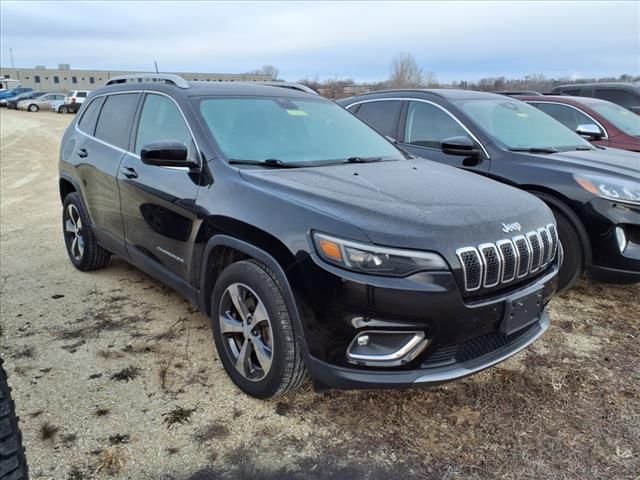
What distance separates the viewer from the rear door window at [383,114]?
5.50 meters

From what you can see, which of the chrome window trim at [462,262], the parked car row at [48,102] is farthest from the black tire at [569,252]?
the parked car row at [48,102]

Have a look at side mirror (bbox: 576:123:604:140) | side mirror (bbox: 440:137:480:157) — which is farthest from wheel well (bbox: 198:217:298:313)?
side mirror (bbox: 576:123:604:140)

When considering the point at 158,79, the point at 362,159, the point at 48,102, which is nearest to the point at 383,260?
the point at 362,159

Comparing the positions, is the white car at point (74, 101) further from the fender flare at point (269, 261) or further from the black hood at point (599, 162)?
the fender flare at point (269, 261)

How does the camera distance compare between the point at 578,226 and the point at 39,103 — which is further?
the point at 39,103

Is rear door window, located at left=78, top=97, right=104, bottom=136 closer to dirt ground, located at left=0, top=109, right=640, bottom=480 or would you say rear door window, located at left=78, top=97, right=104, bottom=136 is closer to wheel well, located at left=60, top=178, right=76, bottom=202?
wheel well, located at left=60, top=178, right=76, bottom=202

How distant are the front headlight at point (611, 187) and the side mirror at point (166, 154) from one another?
3069 mm

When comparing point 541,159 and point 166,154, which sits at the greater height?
point 166,154

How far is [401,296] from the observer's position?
2.25 metres

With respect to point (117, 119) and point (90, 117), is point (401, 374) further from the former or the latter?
point (90, 117)

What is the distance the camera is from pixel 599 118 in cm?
692

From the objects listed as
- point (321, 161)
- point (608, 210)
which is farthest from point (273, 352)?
point (608, 210)

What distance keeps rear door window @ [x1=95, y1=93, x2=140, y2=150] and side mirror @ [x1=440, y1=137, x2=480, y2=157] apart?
2.66m

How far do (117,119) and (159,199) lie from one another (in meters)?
1.23
